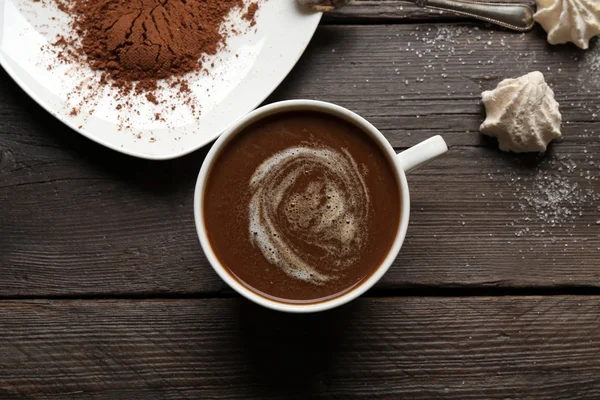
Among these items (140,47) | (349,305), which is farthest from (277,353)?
(140,47)

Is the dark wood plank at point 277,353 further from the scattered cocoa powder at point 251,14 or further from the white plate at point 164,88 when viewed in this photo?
the scattered cocoa powder at point 251,14

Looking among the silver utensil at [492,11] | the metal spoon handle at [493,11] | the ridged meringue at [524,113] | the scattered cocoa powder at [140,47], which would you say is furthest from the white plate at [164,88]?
the ridged meringue at [524,113]

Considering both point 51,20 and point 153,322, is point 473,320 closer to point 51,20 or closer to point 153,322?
point 153,322

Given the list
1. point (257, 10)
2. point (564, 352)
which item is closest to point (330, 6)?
point (257, 10)

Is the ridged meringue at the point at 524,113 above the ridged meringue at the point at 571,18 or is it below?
below

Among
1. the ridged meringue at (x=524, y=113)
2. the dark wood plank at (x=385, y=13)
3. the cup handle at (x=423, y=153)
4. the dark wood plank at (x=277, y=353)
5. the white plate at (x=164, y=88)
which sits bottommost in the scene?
the dark wood plank at (x=277, y=353)

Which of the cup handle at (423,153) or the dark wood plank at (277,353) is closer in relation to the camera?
the cup handle at (423,153)
